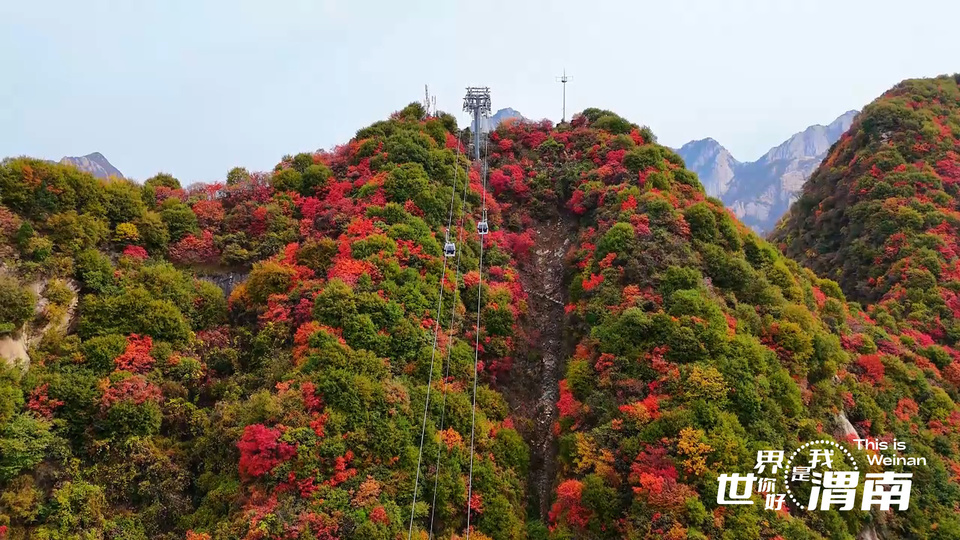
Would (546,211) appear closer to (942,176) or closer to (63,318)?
(63,318)

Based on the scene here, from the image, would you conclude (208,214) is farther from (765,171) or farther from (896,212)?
(765,171)

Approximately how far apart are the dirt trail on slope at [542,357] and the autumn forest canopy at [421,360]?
131mm

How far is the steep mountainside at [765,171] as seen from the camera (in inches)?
3625

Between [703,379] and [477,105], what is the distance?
2379cm

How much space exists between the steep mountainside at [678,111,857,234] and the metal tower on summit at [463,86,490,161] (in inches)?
2617

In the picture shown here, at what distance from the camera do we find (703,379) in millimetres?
16875

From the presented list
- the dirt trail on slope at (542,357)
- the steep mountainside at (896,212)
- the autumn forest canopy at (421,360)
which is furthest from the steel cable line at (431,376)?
the steep mountainside at (896,212)

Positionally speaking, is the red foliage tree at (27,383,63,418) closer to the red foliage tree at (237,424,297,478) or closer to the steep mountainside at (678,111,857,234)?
the red foliage tree at (237,424,297,478)

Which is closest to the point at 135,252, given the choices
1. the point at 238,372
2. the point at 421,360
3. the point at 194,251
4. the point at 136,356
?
the point at 194,251

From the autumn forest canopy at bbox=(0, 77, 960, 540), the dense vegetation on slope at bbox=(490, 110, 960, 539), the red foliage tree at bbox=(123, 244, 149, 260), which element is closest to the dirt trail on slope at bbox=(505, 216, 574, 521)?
the autumn forest canopy at bbox=(0, 77, 960, 540)

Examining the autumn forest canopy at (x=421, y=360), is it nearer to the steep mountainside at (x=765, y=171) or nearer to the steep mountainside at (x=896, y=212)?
the steep mountainside at (x=896, y=212)

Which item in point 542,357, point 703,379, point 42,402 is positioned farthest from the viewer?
point 542,357

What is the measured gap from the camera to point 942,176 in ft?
107

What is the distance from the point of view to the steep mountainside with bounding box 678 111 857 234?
302 ft
